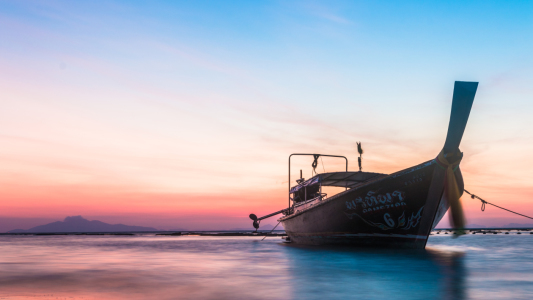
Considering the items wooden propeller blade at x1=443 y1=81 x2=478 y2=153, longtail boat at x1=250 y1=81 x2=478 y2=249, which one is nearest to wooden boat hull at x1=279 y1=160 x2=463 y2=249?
longtail boat at x1=250 y1=81 x2=478 y2=249

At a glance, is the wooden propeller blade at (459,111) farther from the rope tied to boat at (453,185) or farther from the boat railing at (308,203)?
the boat railing at (308,203)

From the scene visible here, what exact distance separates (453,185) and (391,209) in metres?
3.13

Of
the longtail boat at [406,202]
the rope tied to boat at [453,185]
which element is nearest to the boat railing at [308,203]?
the longtail boat at [406,202]

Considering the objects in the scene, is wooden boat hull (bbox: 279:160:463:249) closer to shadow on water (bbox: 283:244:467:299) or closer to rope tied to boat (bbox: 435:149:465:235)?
rope tied to boat (bbox: 435:149:465:235)

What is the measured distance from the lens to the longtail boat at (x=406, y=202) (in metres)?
19.4

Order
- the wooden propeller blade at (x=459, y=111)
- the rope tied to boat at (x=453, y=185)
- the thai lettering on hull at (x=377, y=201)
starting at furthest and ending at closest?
the thai lettering on hull at (x=377, y=201)
the rope tied to boat at (x=453, y=185)
the wooden propeller blade at (x=459, y=111)

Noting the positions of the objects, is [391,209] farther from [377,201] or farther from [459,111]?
[459,111]

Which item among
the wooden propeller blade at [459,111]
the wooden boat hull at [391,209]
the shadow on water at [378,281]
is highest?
the wooden propeller blade at [459,111]

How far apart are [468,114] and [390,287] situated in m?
11.1

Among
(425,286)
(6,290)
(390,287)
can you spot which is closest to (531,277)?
(425,286)

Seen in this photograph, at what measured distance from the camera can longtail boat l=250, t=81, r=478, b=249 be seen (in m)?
19.4

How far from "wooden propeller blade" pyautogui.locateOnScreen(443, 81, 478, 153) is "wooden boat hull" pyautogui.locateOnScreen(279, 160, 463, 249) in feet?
4.25

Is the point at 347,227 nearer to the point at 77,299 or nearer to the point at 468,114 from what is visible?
the point at 468,114

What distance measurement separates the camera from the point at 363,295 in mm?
9094
